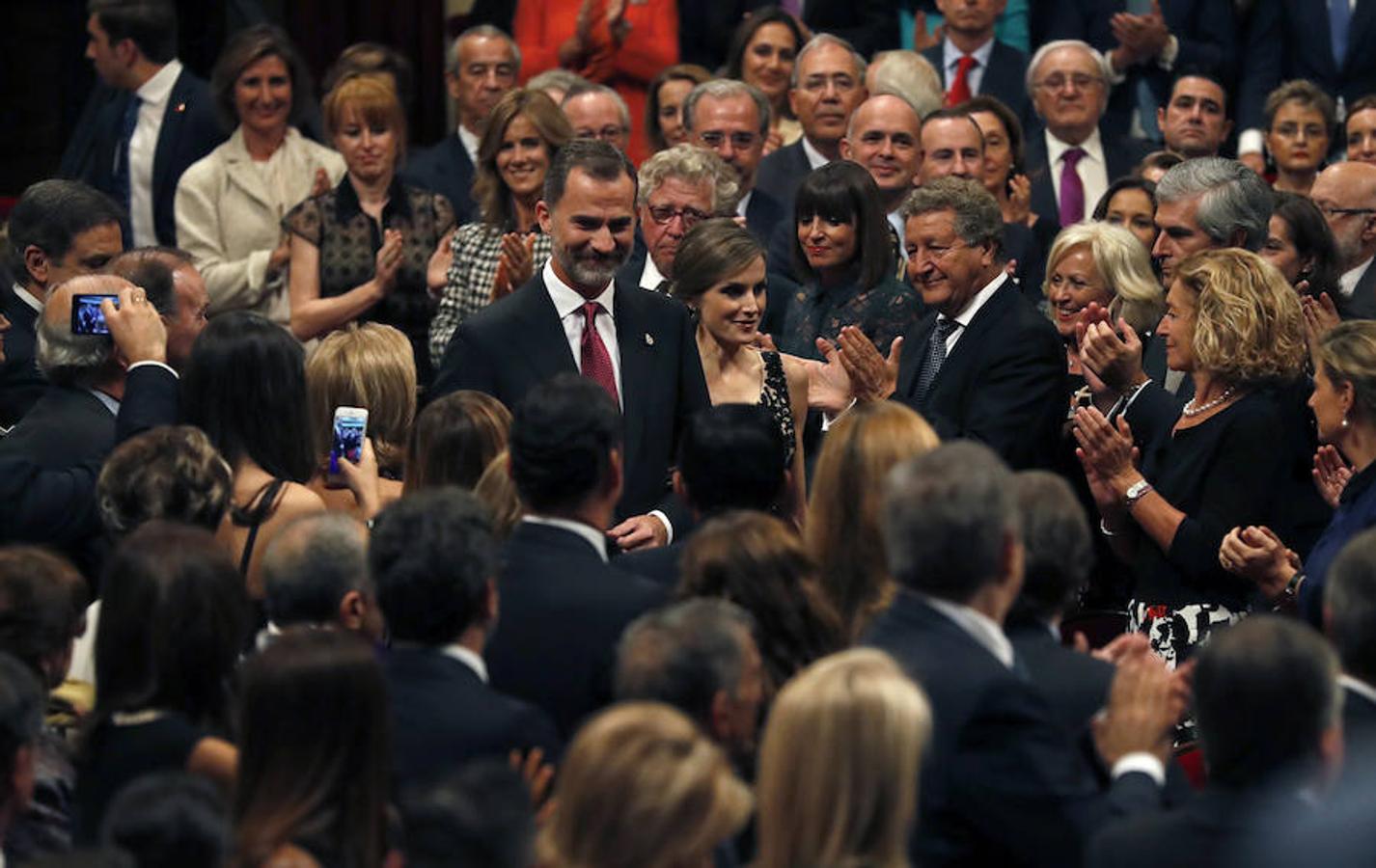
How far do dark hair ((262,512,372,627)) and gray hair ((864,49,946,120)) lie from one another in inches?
196

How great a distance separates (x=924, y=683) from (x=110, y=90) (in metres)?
6.37

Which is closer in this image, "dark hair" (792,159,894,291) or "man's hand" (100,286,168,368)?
"man's hand" (100,286,168,368)

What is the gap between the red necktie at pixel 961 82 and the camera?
30.4 feet

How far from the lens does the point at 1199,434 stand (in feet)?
19.3

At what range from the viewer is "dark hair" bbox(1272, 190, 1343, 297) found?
6.86 metres

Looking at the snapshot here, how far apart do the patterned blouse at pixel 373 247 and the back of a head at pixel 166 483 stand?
3139mm

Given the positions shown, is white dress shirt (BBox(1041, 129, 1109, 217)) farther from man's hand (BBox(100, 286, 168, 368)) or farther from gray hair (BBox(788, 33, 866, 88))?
man's hand (BBox(100, 286, 168, 368))

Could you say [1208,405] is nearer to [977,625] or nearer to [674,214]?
[674,214]

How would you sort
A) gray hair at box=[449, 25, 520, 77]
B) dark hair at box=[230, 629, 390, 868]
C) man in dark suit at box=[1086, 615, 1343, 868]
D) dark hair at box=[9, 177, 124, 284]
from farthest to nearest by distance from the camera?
gray hair at box=[449, 25, 520, 77], dark hair at box=[9, 177, 124, 284], dark hair at box=[230, 629, 390, 868], man in dark suit at box=[1086, 615, 1343, 868]

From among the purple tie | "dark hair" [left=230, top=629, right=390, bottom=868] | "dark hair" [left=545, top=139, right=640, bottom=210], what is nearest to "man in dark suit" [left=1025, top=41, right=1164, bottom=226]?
the purple tie

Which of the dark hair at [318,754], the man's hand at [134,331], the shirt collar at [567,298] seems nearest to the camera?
the dark hair at [318,754]

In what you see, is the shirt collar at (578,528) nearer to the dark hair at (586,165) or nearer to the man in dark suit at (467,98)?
the dark hair at (586,165)

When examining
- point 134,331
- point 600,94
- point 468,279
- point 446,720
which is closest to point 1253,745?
point 446,720

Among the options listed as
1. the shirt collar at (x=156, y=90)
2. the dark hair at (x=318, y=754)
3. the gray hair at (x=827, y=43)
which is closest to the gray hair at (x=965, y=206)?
the gray hair at (x=827, y=43)
